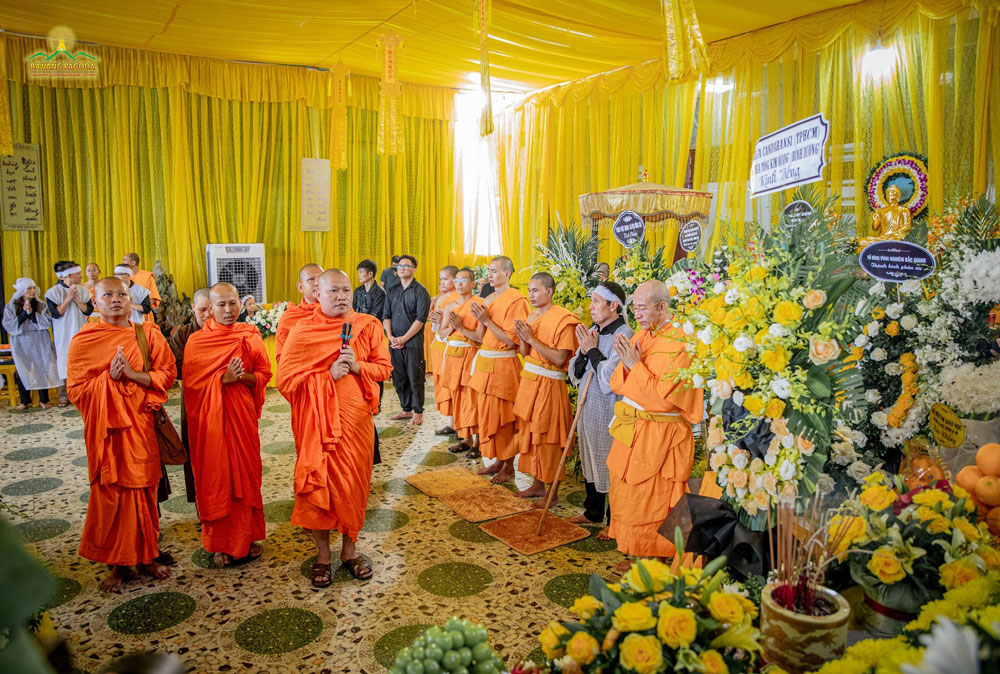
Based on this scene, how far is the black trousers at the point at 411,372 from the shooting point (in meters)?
7.08

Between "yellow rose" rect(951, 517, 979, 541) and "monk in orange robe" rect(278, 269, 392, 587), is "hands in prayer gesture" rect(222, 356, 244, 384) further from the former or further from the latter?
"yellow rose" rect(951, 517, 979, 541)

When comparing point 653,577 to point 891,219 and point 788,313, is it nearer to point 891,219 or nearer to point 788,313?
point 788,313

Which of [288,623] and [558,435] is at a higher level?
[558,435]

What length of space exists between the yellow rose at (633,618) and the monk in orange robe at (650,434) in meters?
2.03

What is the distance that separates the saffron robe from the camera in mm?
5547

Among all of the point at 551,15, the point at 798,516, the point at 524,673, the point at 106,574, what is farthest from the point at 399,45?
the point at 524,673

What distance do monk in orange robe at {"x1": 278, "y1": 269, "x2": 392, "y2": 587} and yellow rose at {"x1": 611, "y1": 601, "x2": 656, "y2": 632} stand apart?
244cm

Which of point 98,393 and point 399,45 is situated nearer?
point 98,393

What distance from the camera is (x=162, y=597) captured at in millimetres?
3482

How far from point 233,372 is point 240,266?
5.66 metres

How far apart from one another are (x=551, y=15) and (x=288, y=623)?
5.70m

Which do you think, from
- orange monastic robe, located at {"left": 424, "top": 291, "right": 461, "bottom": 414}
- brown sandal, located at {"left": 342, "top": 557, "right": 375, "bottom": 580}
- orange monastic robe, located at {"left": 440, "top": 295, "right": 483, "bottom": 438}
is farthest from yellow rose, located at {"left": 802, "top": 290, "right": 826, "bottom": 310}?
orange monastic robe, located at {"left": 424, "top": 291, "right": 461, "bottom": 414}

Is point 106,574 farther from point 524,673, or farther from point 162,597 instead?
point 524,673

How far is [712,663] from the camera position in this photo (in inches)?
51.7
